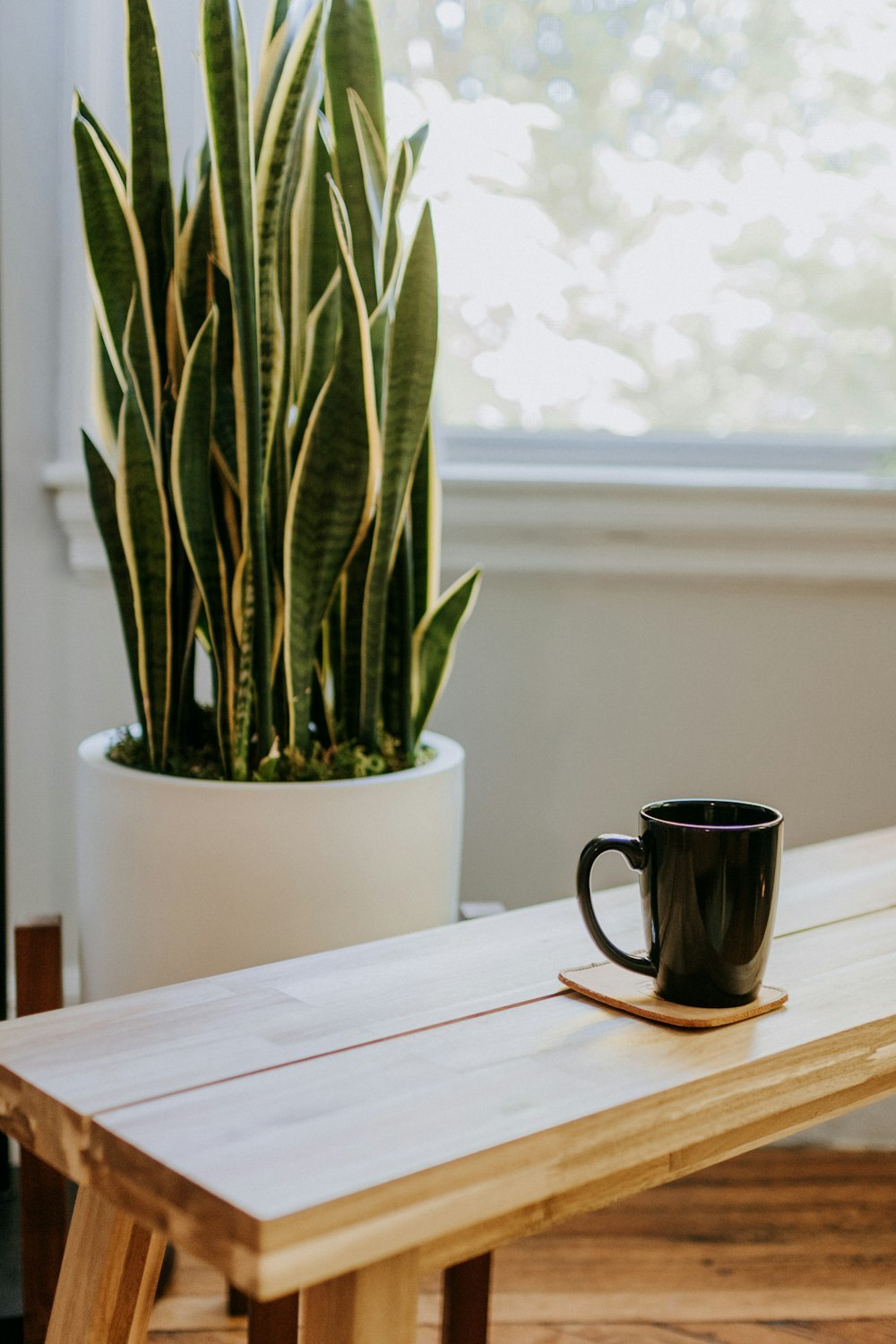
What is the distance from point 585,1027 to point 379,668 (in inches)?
18.9

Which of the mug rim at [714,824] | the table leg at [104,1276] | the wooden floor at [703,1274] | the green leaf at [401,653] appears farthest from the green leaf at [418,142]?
the wooden floor at [703,1274]

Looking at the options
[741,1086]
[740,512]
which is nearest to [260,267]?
[740,512]

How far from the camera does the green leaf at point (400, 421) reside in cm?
97

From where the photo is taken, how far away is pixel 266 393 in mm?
1028

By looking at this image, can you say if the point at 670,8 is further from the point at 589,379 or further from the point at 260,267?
the point at 260,267

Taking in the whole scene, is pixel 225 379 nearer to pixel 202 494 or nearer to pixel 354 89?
pixel 202 494

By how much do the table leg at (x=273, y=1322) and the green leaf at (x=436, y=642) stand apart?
18.5 inches

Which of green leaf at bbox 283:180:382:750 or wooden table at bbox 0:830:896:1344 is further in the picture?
green leaf at bbox 283:180:382:750

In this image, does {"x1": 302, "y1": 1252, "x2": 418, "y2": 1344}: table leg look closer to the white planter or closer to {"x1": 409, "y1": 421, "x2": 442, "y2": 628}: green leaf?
Result: the white planter

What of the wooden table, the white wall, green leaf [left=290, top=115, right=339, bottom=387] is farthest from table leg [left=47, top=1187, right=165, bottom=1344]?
the white wall

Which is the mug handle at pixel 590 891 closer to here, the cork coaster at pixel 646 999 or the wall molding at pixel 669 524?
the cork coaster at pixel 646 999

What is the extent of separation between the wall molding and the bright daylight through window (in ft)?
0.46

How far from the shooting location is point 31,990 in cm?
95

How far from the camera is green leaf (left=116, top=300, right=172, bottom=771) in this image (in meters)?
0.98
